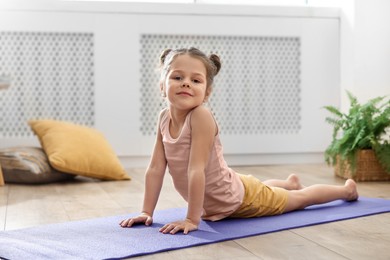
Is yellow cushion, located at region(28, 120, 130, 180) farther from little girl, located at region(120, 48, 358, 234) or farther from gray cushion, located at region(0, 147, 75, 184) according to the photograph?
little girl, located at region(120, 48, 358, 234)

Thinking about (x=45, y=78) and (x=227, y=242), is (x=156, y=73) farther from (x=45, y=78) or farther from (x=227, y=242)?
(x=227, y=242)

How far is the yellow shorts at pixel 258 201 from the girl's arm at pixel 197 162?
0.62ft

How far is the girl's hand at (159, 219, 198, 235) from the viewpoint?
5.61 feet

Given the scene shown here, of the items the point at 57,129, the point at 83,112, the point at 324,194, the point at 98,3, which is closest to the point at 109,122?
the point at 83,112

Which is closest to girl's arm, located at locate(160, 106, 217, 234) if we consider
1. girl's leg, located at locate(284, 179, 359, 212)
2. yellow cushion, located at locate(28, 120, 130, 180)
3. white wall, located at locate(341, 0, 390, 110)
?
girl's leg, located at locate(284, 179, 359, 212)

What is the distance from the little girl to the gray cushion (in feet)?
3.66

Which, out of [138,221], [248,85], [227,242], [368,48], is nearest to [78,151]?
[248,85]

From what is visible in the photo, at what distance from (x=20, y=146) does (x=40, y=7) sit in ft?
2.39

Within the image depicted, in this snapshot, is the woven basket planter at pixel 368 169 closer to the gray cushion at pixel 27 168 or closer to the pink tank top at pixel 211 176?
the pink tank top at pixel 211 176

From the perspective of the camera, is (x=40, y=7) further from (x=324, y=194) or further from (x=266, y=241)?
(x=266, y=241)

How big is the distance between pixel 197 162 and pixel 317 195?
1.75 ft

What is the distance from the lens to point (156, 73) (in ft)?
11.6

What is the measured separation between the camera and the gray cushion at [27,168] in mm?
2885

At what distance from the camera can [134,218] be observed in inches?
72.4
